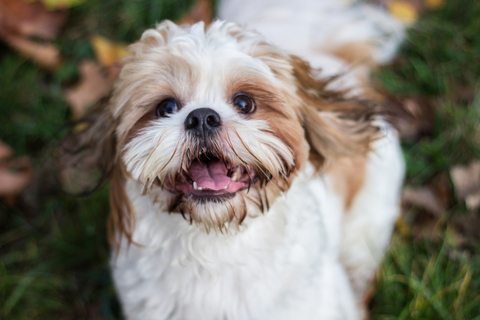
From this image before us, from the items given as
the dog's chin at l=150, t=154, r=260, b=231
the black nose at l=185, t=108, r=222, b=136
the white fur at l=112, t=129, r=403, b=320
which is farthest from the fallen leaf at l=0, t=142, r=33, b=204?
the black nose at l=185, t=108, r=222, b=136

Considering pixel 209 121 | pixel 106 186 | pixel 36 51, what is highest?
pixel 209 121

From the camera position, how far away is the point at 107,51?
4344 mm

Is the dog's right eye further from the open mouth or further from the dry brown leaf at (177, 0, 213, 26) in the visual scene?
the dry brown leaf at (177, 0, 213, 26)

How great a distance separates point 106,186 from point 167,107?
1924 millimetres

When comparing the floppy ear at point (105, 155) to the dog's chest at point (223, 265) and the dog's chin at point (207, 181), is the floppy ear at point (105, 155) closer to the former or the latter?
the dog's chest at point (223, 265)

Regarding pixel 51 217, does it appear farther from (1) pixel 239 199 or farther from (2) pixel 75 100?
(1) pixel 239 199

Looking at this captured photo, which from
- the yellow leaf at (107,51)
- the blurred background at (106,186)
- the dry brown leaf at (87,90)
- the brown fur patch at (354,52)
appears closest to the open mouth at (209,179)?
the blurred background at (106,186)

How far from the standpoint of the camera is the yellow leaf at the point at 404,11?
449 centimetres

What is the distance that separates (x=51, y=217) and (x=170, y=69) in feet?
7.80

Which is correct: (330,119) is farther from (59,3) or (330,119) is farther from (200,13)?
(59,3)

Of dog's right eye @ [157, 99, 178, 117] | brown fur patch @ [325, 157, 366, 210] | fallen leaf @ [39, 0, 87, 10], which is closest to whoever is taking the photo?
dog's right eye @ [157, 99, 178, 117]

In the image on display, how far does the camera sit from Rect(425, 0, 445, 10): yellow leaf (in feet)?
15.2

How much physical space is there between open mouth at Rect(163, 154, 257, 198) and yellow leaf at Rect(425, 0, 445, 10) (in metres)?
3.75

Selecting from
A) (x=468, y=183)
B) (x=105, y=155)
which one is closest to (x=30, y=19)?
(x=105, y=155)
